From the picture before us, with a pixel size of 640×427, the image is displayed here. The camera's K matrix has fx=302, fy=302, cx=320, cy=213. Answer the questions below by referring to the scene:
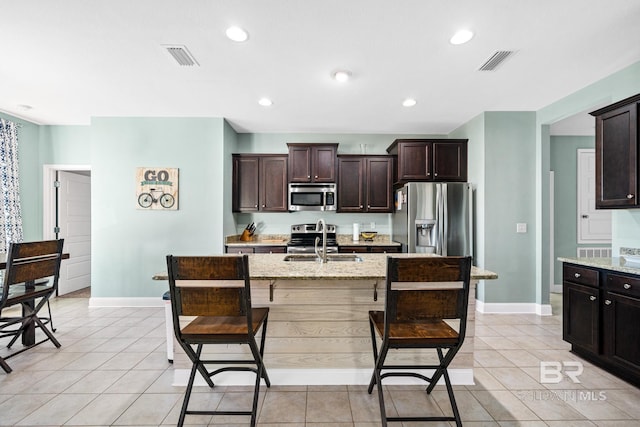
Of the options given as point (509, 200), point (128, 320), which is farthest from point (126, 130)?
point (509, 200)

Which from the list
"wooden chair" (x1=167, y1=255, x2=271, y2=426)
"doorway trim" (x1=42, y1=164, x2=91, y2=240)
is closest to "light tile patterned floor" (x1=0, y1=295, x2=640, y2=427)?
"wooden chair" (x1=167, y1=255, x2=271, y2=426)

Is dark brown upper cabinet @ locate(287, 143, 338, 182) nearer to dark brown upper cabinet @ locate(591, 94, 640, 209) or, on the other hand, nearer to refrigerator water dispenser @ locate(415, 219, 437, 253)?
refrigerator water dispenser @ locate(415, 219, 437, 253)

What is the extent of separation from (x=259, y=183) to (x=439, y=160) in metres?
2.75

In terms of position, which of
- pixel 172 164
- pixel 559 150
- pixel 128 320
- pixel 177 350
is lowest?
pixel 128 320

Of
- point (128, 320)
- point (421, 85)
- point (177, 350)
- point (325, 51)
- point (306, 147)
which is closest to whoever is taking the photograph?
point (177, 350)

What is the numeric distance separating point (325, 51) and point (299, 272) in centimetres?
181

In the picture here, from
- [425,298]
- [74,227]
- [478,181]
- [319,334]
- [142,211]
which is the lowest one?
[319,334]

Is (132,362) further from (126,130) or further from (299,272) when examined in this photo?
(126,130)

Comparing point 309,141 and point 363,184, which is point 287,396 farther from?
point 309,141

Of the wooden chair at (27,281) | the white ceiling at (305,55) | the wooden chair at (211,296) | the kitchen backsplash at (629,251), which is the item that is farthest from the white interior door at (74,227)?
the kitchen backsplash at (629,251)

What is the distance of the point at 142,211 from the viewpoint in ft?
13.8

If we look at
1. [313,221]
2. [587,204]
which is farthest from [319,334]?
[587,204]

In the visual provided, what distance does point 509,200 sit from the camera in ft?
13.0

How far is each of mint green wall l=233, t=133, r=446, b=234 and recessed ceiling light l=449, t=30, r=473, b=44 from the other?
2749 millimetres
